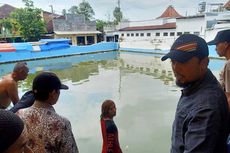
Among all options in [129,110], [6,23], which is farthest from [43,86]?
[6,23]

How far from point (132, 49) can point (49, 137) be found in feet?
70.2

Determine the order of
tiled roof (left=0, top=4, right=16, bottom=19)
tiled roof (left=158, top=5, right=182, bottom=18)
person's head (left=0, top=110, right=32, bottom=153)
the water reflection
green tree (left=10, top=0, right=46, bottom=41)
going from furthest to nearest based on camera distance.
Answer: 1. tiled roof (left=158, top=5, right=182, bottom=18)
2. tiled roof (left=0, top=4, right=16, bottom=19)
3. green tree (left=10, top=0, right=46, bottom=41)
4. the water reflection
5. person's head (left=0, top=110, right=32, bottom=153)

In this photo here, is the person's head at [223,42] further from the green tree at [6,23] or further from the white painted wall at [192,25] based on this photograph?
the green tree at [6,23]

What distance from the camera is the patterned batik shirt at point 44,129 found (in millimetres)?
1428

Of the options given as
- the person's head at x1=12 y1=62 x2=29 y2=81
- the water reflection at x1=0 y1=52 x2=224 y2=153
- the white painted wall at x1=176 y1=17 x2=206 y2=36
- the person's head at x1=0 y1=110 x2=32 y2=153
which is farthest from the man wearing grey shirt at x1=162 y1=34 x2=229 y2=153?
the white painted wall at x1=176 y1=17 x2=206 y2=36

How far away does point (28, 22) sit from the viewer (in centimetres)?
1991

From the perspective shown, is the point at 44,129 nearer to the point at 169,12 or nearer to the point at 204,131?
the point at 204,131

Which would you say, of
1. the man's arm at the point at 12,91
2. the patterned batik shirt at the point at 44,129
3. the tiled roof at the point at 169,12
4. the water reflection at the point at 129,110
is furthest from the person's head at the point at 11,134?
the tiled roof at the point at 169,12

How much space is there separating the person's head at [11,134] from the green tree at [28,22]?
68.0ft

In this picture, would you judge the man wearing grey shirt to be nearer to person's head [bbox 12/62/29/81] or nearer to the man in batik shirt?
the man in batik shirt

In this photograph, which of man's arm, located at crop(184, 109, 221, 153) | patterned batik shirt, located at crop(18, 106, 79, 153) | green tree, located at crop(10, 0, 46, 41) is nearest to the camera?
man's arm, located at crop(184, 109, 221, 153)

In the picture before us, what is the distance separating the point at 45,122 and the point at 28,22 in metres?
20.6

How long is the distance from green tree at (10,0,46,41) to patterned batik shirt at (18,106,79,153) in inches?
792

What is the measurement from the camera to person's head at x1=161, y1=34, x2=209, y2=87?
102 cm
